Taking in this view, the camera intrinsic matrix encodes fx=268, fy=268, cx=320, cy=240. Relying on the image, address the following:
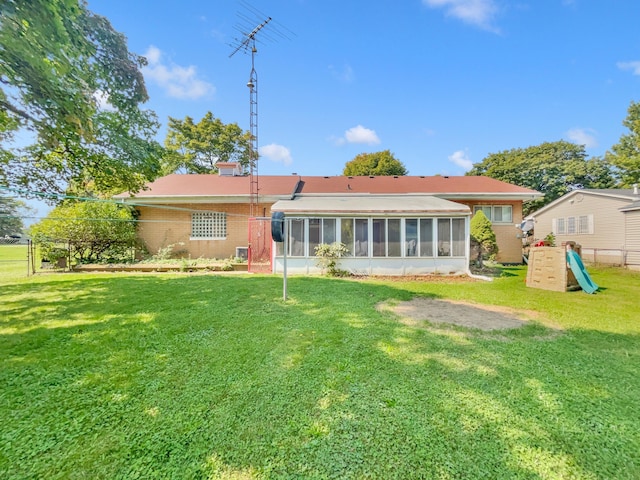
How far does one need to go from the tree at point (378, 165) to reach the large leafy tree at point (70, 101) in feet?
94.3

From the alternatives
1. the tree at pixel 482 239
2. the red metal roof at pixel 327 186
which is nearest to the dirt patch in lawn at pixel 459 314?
the tree at pixel 482 239

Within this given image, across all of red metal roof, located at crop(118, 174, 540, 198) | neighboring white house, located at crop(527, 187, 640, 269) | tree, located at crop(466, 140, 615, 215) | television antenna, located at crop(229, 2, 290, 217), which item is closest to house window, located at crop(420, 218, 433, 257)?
red metal roof, located at crop(118, 174, 540, 198)

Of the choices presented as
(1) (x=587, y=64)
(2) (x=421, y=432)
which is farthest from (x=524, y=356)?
(1) (x=587, y=64)

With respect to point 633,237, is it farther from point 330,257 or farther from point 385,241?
point 330,257

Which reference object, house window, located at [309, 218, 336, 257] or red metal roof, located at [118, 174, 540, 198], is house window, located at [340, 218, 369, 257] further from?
red metal roof, located at [118, 174, 540, 198]

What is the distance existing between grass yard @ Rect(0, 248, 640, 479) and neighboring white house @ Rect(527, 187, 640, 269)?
15002 mm

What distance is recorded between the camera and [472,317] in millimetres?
6129

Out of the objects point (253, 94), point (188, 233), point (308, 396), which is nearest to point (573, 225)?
point (253, 94)

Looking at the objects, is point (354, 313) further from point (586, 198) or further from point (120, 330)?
point (586, 198)

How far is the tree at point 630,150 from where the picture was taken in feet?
71.9

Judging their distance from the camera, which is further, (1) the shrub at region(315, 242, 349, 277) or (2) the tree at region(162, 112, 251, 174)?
(2) the tree at region(162, 112, 251, 174)

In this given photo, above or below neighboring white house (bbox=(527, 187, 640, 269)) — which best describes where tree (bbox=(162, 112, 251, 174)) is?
above

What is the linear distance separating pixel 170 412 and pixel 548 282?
11771 mm

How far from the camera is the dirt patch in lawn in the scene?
5.69m
